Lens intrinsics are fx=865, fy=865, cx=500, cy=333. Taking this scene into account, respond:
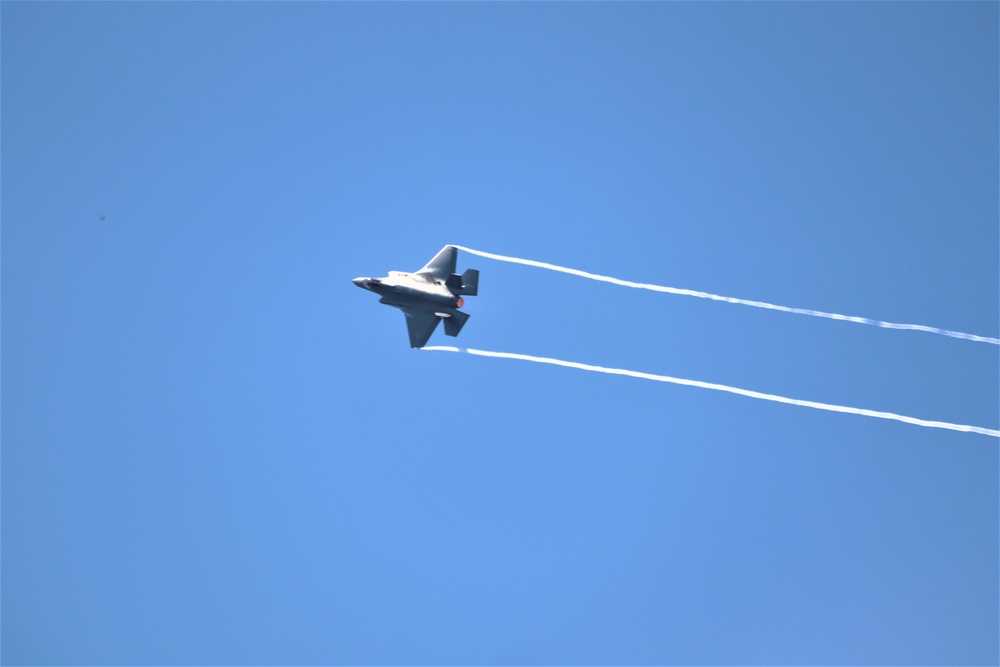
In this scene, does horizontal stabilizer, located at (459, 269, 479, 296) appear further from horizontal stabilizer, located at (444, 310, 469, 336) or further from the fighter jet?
horizontal stabilizer, located at (444, 310, 469, 336)

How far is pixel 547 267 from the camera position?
1519 inches

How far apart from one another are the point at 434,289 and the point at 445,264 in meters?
1.92

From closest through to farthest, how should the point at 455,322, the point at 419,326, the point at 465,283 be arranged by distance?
Answer: the point at 465,283 < the point at 455,322 < the point at 419,326

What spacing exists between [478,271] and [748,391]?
1245 centimetres

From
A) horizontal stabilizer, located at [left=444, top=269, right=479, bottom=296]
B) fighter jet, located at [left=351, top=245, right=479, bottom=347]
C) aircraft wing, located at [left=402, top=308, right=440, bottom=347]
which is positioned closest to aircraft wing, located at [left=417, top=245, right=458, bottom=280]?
fighter jet, located at [left=351, top=245, right=479, bottom=347]

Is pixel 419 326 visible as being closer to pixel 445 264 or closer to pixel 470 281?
pixel 445 264

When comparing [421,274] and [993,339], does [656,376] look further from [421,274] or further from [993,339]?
[993,339]

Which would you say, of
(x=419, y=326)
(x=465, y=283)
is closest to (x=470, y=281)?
(x=465, y=283)

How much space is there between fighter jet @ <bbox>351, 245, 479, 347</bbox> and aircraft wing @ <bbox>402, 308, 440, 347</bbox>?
0.07 m

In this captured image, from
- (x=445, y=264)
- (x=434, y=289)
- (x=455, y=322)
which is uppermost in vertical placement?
(x=445, y=264)

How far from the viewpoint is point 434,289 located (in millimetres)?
37938

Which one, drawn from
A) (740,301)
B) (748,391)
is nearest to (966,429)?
(748,391)

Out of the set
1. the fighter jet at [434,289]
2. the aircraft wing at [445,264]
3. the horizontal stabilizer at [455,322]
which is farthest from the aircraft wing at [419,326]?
the aircraft wing at [445,264]

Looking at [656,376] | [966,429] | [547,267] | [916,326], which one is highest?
[547,267]
